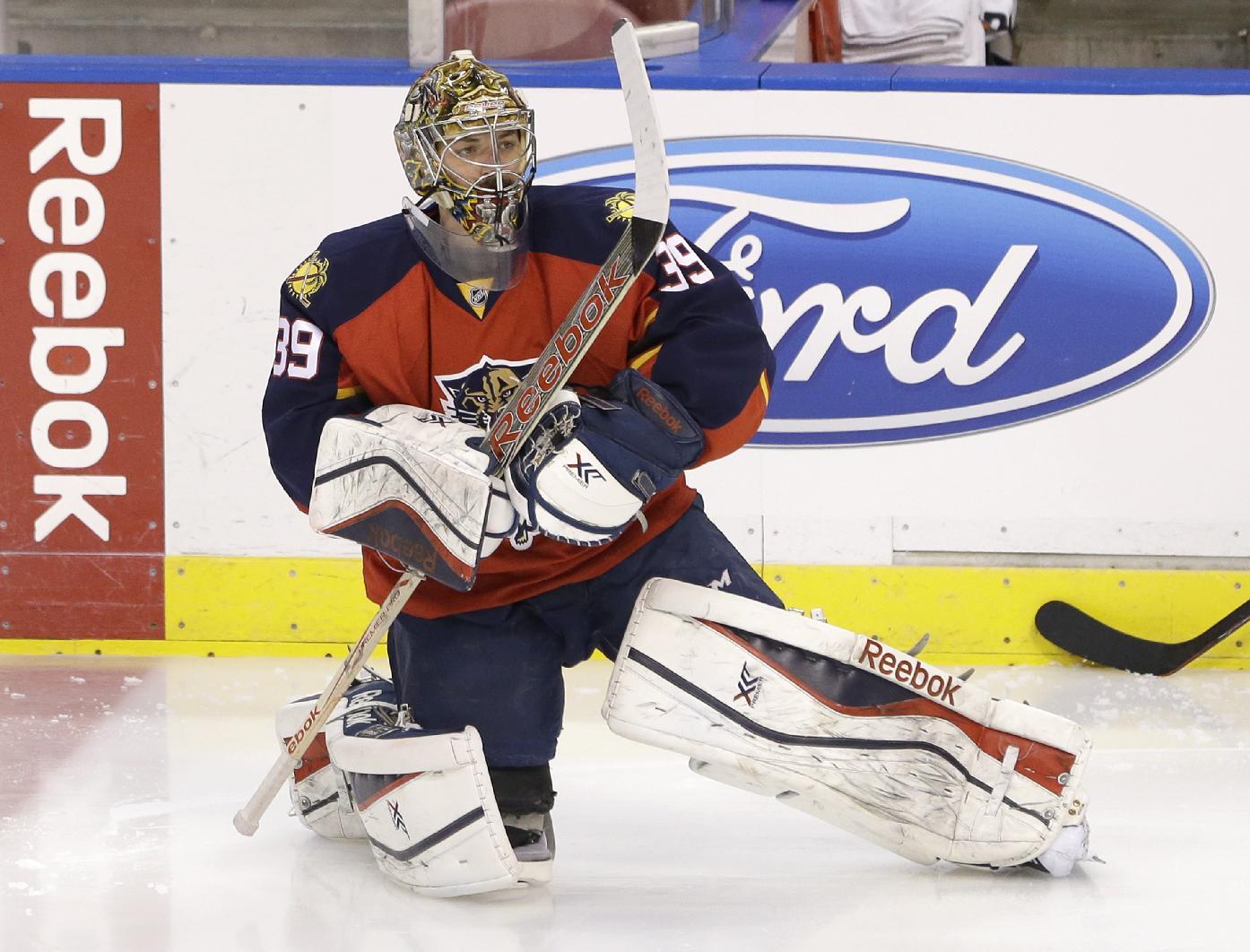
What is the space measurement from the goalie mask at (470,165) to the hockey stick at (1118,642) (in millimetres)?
1660

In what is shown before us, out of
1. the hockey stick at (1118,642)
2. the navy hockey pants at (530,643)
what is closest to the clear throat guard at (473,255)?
the navy hockey pants at (530,643)

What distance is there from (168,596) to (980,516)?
1.68 meters

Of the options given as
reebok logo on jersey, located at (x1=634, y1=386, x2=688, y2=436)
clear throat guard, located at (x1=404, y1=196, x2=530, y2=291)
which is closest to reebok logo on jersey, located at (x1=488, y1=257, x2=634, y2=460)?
reebok logo on jersey, located at (x1=634, y1=386, x2=688, y2=436)

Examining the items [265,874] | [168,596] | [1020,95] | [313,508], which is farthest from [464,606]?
[1020,95]

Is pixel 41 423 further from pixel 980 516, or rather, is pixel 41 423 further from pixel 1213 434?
pixel 1213 434

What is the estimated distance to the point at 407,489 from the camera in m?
1.97

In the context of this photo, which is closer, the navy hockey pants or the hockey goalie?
the hockey goalie

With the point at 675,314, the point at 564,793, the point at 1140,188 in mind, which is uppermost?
the point at 1140,188

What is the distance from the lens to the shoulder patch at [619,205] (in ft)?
7.17

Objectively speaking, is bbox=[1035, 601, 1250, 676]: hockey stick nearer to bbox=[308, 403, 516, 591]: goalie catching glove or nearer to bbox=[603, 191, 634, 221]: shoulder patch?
bbox=[603, 191, 634, 221]: shoulder patch

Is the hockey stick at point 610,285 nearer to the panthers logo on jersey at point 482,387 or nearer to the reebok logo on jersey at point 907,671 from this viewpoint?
the panthers logo on jersey at point 482,387

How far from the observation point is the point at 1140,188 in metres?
3.32

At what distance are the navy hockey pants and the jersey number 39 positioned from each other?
37cm

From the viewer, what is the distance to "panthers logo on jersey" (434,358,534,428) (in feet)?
7.11
